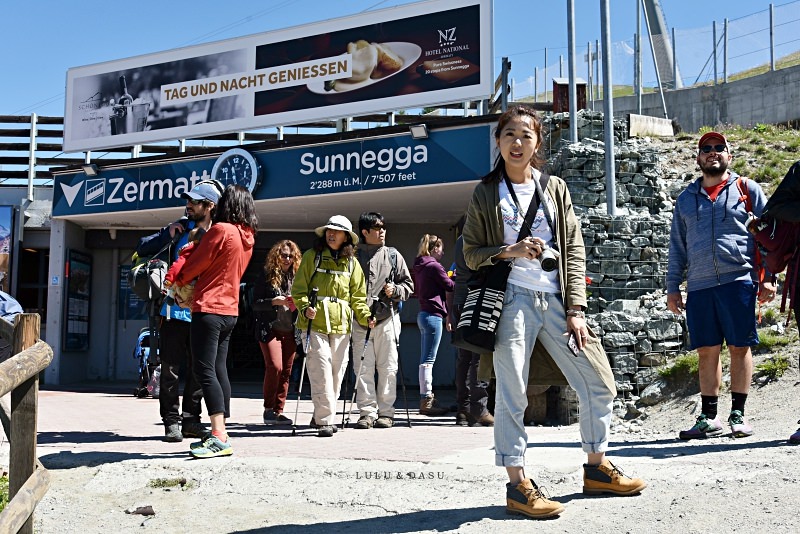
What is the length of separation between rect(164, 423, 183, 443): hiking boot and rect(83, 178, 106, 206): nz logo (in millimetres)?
9244

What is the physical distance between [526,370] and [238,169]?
1048 centimetres

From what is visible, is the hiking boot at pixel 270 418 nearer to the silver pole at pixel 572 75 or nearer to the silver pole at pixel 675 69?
the silver pole at pixel 572 75

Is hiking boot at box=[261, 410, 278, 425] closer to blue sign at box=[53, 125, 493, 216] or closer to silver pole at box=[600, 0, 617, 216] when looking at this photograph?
silver pole at box=[600, 0, 617, 216]

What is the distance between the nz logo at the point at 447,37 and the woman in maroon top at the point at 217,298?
24.5ft

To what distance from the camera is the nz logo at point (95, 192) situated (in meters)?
14.6

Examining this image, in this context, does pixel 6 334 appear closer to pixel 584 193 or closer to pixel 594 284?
pixel 594 284

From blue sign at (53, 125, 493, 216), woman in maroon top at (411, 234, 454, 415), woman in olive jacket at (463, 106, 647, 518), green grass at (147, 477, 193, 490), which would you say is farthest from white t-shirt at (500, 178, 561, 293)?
blue sign at (53, 125, 493, 216)

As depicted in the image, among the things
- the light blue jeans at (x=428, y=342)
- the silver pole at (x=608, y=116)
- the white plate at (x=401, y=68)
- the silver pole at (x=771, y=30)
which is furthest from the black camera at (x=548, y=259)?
the silver pole at (x=771, y=30)

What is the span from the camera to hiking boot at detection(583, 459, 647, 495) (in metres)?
3.87

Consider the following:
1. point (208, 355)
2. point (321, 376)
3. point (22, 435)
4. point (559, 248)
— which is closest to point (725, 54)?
point (321, 376)

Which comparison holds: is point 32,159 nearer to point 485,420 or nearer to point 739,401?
point 485,420

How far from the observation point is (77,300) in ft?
51.3

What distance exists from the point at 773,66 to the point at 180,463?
18.2m

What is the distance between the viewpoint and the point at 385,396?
25.1ft
